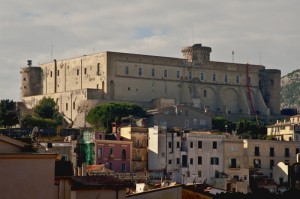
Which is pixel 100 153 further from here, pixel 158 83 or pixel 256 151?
pixel 158 83

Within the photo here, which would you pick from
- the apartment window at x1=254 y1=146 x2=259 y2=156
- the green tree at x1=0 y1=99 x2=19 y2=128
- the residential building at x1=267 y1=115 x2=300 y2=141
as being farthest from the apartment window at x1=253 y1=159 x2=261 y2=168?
the green tree at x1=0 y1=99 x2=19 y2=128

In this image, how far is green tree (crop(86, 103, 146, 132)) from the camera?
85875 millimetres

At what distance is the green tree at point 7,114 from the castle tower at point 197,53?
86.4 feet

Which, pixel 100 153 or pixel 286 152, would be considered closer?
pixel 100 153

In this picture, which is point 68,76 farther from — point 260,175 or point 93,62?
point 260,175

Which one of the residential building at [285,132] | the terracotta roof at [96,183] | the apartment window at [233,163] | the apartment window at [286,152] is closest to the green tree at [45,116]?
the residential building at [285,132]

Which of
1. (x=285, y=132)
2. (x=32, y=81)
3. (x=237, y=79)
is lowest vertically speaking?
(x=285, y=132)

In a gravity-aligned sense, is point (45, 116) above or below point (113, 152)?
above

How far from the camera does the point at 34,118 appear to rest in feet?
290

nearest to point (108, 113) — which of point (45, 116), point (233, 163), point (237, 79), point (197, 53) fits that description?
point (45, 116)

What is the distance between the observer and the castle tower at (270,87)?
115m

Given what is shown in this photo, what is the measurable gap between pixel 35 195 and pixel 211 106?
94248 mm

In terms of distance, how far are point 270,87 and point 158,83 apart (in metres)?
17.2

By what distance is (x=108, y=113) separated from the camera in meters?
87.7
